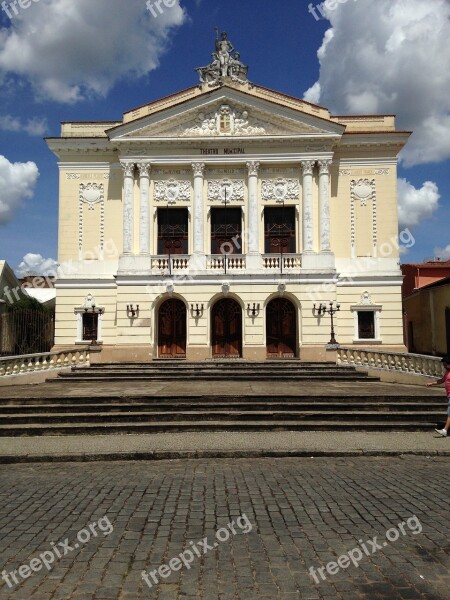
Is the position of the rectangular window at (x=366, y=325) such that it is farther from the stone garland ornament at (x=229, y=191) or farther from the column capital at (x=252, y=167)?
the column capital at (x=252, y=167)

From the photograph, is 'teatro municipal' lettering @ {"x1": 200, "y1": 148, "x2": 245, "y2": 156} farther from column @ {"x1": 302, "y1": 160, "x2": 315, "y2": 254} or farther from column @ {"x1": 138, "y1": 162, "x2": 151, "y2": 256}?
column @ {"x1": 302, "y1": 160, "x2": 315, "y2": 254}

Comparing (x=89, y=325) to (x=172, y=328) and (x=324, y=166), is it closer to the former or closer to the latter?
(x=172, y=328)

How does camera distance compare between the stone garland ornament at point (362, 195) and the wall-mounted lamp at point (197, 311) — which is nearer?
the wall-mounted lamp at point (197, 311)

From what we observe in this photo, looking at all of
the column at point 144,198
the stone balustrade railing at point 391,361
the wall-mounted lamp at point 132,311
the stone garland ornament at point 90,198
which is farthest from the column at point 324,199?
the stone garland ornament at point 90,198

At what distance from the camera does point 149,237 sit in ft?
81.9

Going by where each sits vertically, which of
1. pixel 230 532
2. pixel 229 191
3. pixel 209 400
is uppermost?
pixel 229 191

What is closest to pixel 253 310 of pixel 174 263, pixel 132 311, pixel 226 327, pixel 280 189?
pixel 226 327

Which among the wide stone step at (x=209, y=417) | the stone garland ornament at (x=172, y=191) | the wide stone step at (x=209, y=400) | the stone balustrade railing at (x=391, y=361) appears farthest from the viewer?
the stone garland ornament at (x=172, y=191)

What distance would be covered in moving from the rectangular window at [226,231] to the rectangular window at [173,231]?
54.6 inches

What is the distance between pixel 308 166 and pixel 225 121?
4662 mm

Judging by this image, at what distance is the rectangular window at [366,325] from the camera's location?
83.2 ft

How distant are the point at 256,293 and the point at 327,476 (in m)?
15.8

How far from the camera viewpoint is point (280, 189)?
2536cm

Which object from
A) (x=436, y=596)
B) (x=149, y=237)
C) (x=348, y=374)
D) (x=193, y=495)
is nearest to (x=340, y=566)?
(x=436, y=596)
